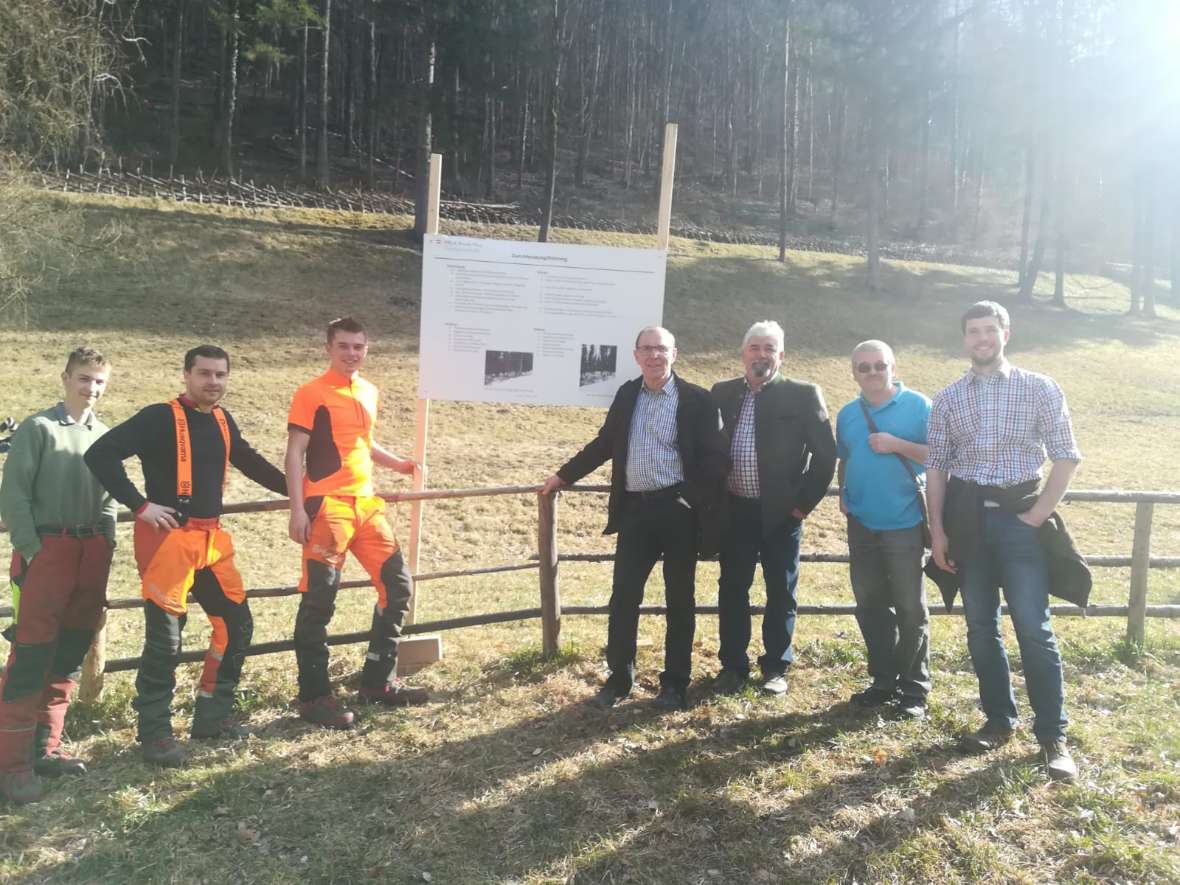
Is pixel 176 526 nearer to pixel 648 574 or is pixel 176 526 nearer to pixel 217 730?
pixel 217 730

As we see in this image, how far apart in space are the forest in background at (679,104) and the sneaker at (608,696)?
386 inches

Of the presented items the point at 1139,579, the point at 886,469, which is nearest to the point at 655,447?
the point at 886,469

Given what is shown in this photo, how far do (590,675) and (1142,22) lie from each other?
1232 inches

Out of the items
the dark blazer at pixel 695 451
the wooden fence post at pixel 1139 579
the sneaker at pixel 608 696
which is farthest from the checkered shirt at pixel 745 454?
the wooden fence post at pixel 1139 579

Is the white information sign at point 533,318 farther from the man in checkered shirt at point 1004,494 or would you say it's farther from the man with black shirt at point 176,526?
the man in checkered shirt at point 1004,494

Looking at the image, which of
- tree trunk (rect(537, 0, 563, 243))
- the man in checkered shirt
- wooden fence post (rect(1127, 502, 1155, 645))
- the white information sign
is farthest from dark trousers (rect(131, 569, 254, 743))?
tree trunk (rect(537, 0, 563, 243))

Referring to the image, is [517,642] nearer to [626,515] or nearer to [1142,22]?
[626,515]

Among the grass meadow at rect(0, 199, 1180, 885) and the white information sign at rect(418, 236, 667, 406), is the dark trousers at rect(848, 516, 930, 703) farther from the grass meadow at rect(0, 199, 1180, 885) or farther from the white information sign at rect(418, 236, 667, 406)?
the white information sign at rect(418, 236, 667, 406)

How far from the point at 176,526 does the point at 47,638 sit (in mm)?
722

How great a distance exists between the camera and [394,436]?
13.0 meters

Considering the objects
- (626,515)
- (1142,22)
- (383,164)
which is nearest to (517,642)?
(626,515)

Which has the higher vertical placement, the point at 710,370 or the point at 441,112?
the point at 441,112

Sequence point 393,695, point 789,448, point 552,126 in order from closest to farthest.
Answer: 1. point 789,448
2. point 393,695
3. point 552,126

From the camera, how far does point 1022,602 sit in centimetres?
373
